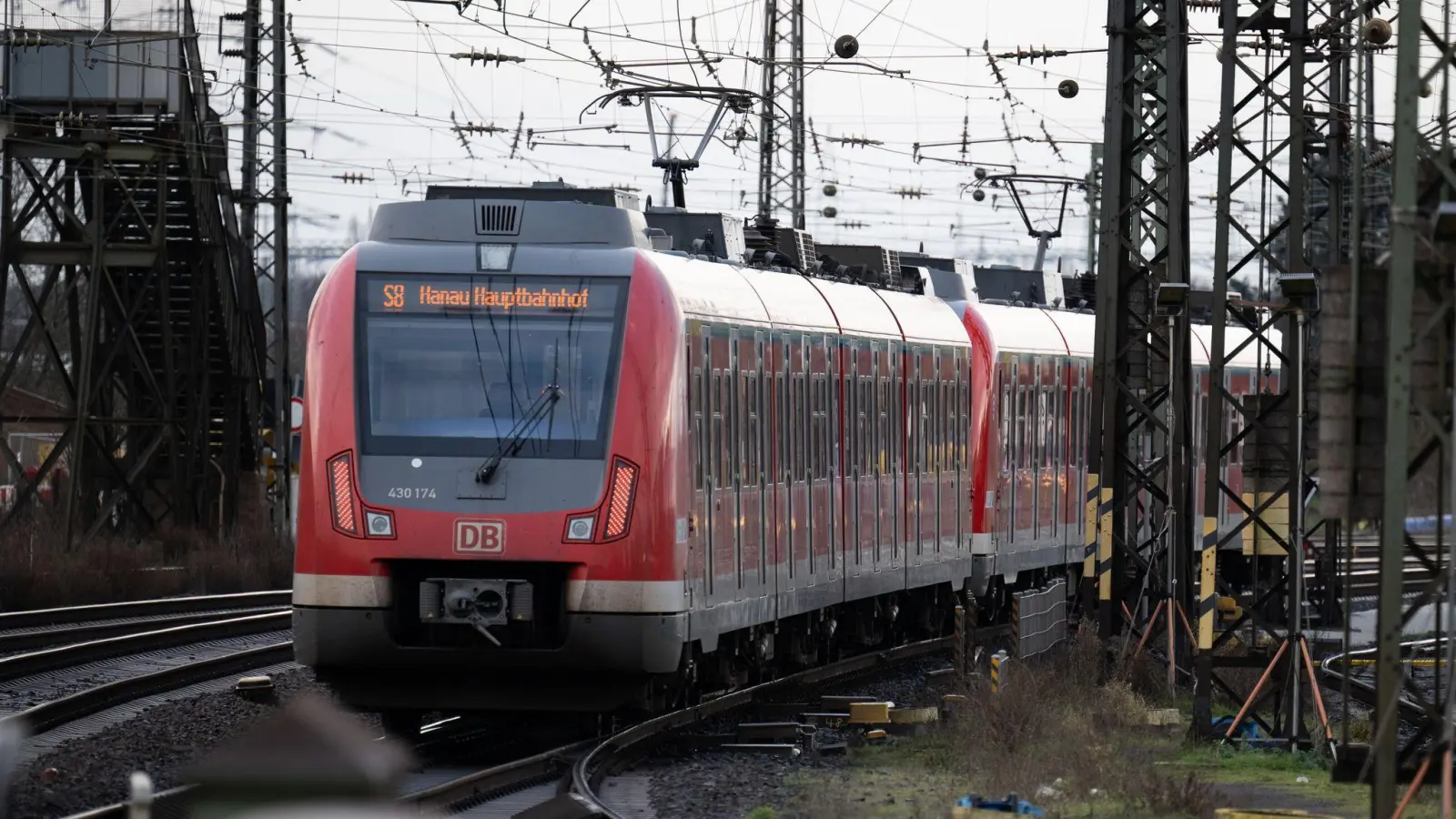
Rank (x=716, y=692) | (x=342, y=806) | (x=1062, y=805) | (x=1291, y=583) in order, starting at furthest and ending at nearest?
(x=716, y=692) < (x=1291, y=583) < (x=1062, y=805) < (x=342, y=806)

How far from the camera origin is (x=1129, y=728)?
17797 mm

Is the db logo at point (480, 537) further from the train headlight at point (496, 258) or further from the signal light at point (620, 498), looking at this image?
the train headlight at point (496, 258)

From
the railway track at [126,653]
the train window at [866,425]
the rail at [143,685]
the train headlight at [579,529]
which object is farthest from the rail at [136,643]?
the train headlight at [579,529]

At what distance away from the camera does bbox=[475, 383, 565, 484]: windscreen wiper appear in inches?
587

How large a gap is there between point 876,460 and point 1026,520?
24.2ft

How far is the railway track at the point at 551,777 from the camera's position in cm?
1229

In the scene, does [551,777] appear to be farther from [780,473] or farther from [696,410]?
[780,473]

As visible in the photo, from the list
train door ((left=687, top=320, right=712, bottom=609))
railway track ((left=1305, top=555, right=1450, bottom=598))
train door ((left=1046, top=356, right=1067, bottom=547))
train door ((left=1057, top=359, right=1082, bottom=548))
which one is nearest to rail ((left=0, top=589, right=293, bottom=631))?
train door ((left=1046, top=356, right=1067, bottom=547))

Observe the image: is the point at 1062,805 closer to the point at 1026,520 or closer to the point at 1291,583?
the point at 1291,583

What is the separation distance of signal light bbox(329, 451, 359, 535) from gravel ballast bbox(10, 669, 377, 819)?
1.39 meters

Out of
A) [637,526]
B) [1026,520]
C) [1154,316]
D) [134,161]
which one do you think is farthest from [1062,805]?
[134,161]

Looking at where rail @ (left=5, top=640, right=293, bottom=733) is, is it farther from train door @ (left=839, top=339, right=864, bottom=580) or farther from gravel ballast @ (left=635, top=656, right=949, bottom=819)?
train door @ (left=839, top=339, right=864, bottom=580)

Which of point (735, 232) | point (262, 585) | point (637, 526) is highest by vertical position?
point (735, 232)

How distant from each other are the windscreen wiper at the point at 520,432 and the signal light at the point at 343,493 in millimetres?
753
